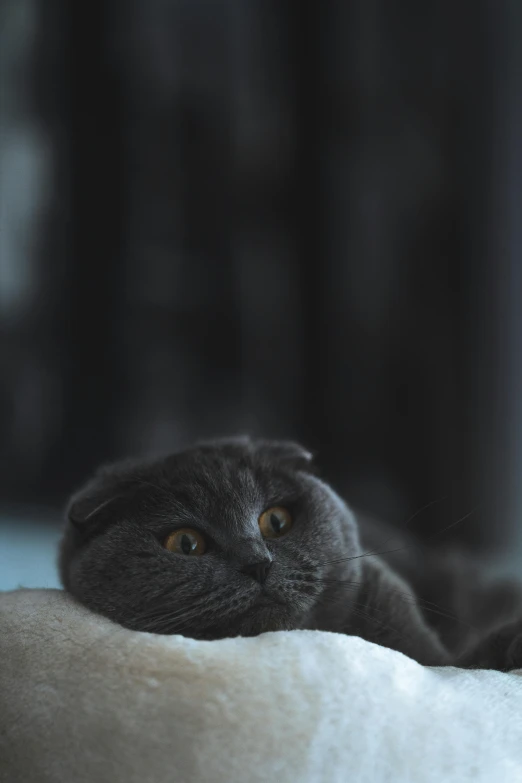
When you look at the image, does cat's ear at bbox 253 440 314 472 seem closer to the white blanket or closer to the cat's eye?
the cat's eye

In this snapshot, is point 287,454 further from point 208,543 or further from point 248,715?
point 248,715

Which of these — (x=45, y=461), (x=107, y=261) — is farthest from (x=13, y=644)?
(x=107, y=261)

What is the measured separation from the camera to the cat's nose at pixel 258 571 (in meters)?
0.85

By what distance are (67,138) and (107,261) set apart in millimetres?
338

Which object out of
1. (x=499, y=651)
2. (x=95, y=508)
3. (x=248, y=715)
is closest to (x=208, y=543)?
(x=95, y=508)

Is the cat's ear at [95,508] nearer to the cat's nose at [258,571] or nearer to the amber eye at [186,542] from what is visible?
the amber eye at [186,542]

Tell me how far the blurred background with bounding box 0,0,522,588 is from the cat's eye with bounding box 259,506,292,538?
0.85 metres

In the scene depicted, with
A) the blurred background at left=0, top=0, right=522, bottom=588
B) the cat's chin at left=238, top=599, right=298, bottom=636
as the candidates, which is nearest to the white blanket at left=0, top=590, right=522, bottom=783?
the cat's chin at left=238, top=599, right=298, bottom=636

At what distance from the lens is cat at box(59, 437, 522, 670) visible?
86 centimetres

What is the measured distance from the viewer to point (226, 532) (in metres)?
0.91

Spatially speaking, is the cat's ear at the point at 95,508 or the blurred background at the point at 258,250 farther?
the blurred background at the point at 258,250

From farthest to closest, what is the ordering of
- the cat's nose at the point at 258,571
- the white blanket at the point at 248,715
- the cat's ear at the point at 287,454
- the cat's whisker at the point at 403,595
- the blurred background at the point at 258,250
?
1. the blurred background at the point at 258,250
2. the cat's ear at the point at 287,454
3. the cat's whisker at the point at 403,595
4. the cat's nose at the point at 258,571
5. the white blanket at the point at 248,715

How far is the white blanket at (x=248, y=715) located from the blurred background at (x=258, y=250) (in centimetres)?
101

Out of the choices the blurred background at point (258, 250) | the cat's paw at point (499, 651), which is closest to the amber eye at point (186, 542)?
the cat's paw at point (499, 651)
